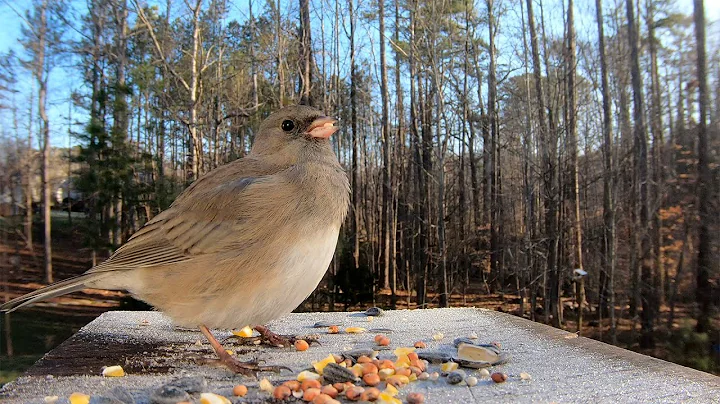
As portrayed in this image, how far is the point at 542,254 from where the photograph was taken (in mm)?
6797

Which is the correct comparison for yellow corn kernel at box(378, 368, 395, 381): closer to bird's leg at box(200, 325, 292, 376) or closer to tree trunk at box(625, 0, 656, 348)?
bird's leg at box(200, 325, 292, 376)

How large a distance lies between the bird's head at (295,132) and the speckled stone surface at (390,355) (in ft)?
2.49

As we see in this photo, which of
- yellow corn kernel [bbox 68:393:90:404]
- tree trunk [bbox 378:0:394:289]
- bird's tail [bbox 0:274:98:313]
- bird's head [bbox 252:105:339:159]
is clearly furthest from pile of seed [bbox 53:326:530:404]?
tree trunk [bbox 378:0:394:289]

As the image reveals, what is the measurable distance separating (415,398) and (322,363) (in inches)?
16.3

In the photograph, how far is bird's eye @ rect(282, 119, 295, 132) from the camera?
5.84 ft

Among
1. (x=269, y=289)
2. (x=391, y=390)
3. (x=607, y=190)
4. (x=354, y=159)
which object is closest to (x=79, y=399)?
(x=269, y=289)

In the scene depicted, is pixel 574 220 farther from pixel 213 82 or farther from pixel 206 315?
pixel 206 315

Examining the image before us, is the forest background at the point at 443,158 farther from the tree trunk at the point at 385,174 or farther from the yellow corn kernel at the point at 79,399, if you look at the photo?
the yellow corn kernel at the point at 79,399

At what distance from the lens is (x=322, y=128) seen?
1727mm

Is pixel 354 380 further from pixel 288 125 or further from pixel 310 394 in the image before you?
pixel 288 125

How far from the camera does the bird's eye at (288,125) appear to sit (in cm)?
178

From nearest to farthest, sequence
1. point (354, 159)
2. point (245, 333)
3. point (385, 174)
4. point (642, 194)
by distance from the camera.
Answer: point (245, 333) → point (642, 194) → point (354, 159) → point (385, 174)

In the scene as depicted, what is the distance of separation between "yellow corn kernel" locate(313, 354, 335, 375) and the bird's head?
28.5 inches

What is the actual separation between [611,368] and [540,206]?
19.8 feet
